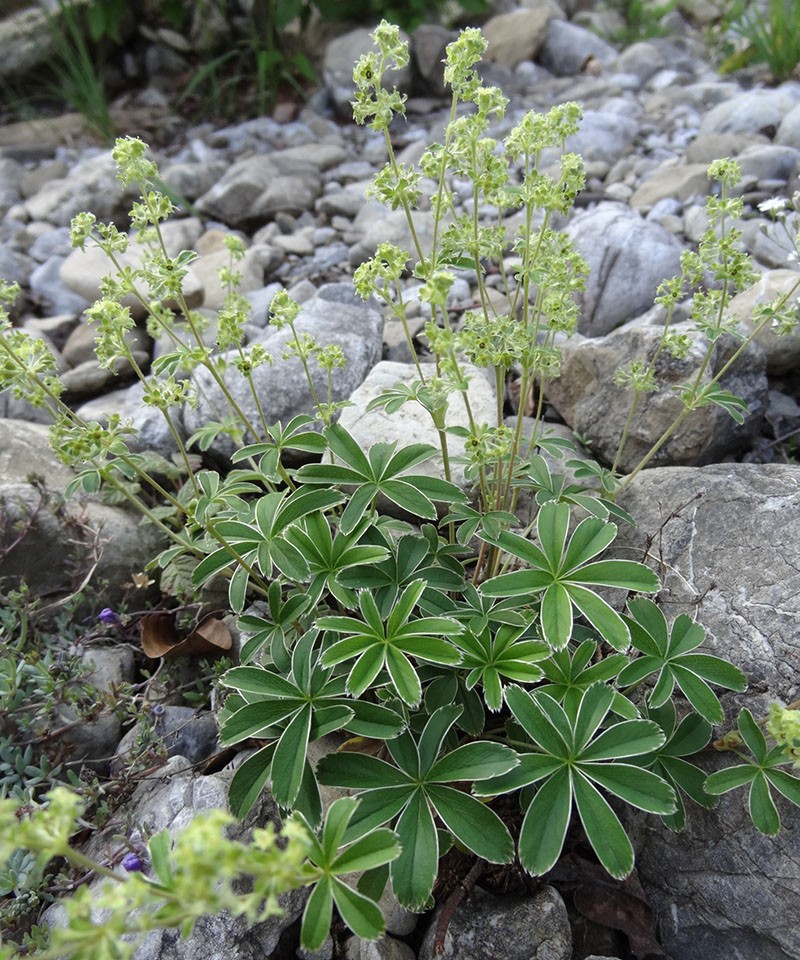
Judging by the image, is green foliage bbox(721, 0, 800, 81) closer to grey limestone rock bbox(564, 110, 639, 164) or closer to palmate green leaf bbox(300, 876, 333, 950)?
grey limestone rock bbox(564, 110, 639, 164)

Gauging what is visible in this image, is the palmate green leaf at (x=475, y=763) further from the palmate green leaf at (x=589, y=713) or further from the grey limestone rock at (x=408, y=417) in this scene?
the grey limestone rock at (x=408, y=417)

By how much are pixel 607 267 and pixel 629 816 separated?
8.40ft

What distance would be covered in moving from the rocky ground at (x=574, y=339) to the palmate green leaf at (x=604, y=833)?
311mm

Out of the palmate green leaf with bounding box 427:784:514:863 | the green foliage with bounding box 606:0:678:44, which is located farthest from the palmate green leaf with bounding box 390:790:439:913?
the green foliage with bounding box 606:0:678:44

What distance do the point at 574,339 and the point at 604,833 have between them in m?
2.20

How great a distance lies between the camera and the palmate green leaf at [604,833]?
1609 millimetres

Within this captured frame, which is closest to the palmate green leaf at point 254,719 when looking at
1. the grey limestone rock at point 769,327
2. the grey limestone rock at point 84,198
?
the grey limestone rock at point 769,327

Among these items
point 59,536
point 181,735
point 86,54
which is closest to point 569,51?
point 86,54

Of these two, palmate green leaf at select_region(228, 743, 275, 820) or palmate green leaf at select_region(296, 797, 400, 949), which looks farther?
palmate green leaf at select_region(228, 743, 275, 820)

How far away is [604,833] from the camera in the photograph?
1.64 metres

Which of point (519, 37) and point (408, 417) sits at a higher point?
point (408, 417)

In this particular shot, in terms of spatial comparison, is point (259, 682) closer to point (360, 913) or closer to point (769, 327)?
point (360, 913)

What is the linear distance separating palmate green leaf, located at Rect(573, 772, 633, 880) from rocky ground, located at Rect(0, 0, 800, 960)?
311 millimetres

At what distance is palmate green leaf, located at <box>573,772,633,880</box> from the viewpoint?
63.4 inches
